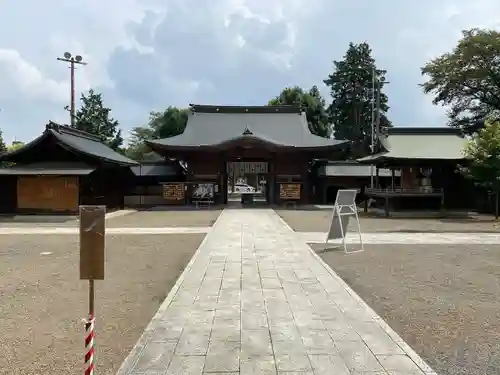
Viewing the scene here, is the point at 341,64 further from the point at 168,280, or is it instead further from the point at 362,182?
the point at 168,280

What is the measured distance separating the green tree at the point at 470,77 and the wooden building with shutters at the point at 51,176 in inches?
968

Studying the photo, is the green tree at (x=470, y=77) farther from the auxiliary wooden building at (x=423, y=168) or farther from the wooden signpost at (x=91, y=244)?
the wooden signpost at (x=91, y=244)

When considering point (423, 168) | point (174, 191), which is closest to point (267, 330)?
point (423, 168)

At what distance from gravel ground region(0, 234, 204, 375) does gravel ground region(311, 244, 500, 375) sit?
320 centimetres

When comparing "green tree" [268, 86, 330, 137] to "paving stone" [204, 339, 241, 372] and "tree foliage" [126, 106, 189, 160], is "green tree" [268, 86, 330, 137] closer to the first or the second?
"tree foliage" [126, 106, 189, 160]

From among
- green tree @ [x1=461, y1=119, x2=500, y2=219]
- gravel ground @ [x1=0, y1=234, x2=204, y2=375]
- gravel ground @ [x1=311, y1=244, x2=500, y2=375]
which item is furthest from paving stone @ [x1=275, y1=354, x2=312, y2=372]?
green tree @ [x1=461, y1=119, x2=500, y2=219]

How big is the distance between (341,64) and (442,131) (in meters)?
27.5

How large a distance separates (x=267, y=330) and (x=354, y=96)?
49825 mm

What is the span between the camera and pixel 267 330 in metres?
5.40

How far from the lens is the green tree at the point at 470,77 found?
107 ft

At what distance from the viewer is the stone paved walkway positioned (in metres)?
4.36

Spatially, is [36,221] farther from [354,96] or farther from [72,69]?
[354,96]

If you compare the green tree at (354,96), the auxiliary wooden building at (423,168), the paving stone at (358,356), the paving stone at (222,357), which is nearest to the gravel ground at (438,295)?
the paving stone at (358,356)

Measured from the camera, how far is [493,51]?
32.6 metres
